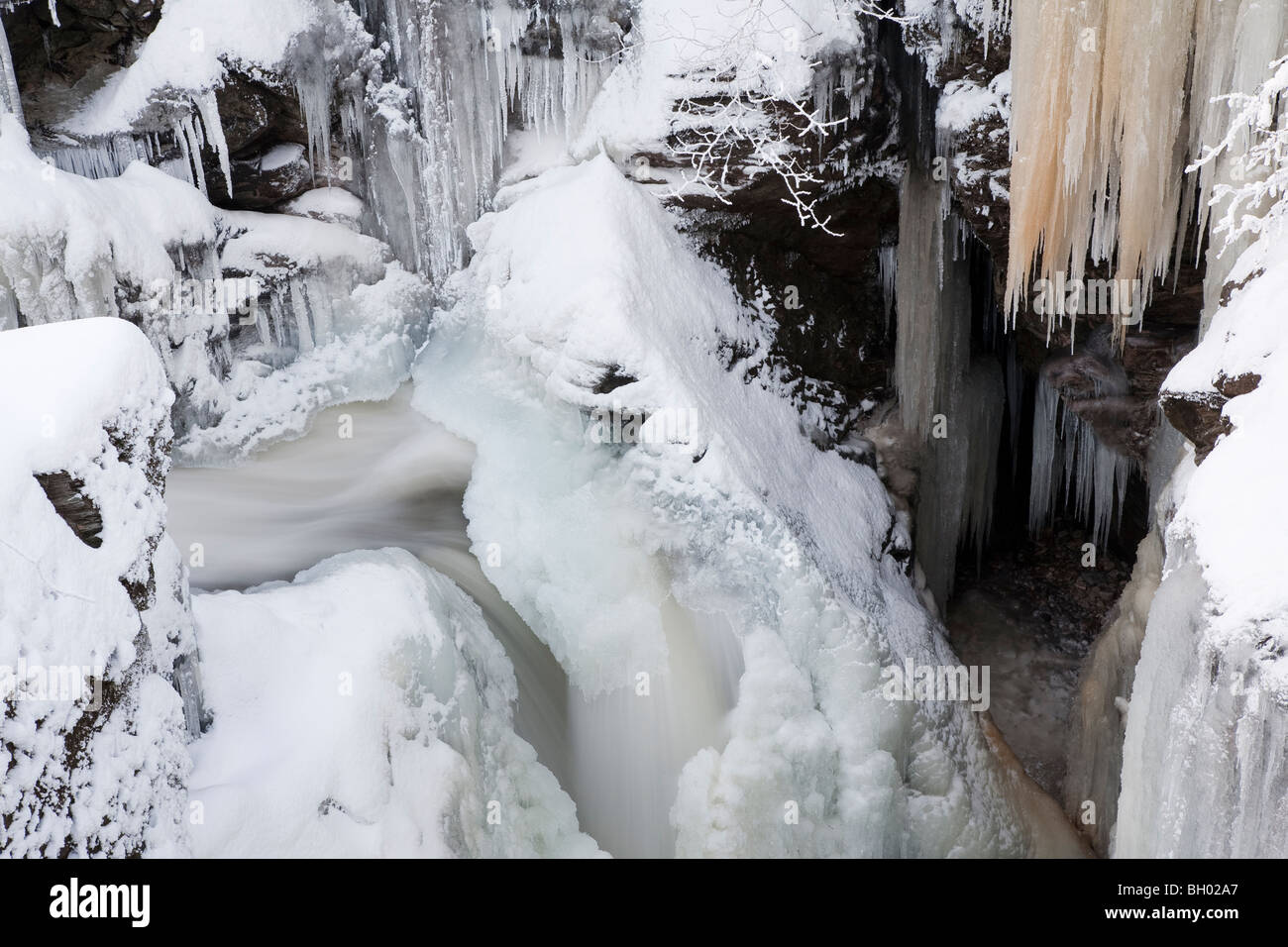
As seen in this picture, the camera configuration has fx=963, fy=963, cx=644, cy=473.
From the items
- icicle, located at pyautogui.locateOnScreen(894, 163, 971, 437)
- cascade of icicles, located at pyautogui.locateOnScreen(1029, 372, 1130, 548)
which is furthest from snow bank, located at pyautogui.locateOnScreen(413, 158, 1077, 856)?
cascade of icicles, located at pyautogui.locateOnScreen(1029, 372, 1130, 548)

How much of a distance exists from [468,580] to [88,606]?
277 centimetres

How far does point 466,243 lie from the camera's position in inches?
312

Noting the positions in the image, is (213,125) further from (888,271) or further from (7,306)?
(888,271)

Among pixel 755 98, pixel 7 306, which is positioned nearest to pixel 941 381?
pixel 755 98

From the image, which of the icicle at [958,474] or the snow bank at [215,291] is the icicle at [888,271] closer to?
the icicle at [958,474]

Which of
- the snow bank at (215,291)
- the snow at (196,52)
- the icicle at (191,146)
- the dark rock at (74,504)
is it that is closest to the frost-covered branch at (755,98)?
the snow bank at (215,291)

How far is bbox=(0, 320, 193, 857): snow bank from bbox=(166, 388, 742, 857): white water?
1.92 meters

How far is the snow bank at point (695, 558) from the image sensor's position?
18.8 feet

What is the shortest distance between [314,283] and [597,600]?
3.79 m

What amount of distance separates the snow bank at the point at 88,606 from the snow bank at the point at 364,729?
38 cm

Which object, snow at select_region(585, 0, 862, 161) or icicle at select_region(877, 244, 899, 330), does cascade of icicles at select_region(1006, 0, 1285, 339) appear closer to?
snow at select_region(585, 0, 862, 161)

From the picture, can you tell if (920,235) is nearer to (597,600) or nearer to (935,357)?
(935,357)

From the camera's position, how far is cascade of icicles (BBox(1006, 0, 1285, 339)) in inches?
193
